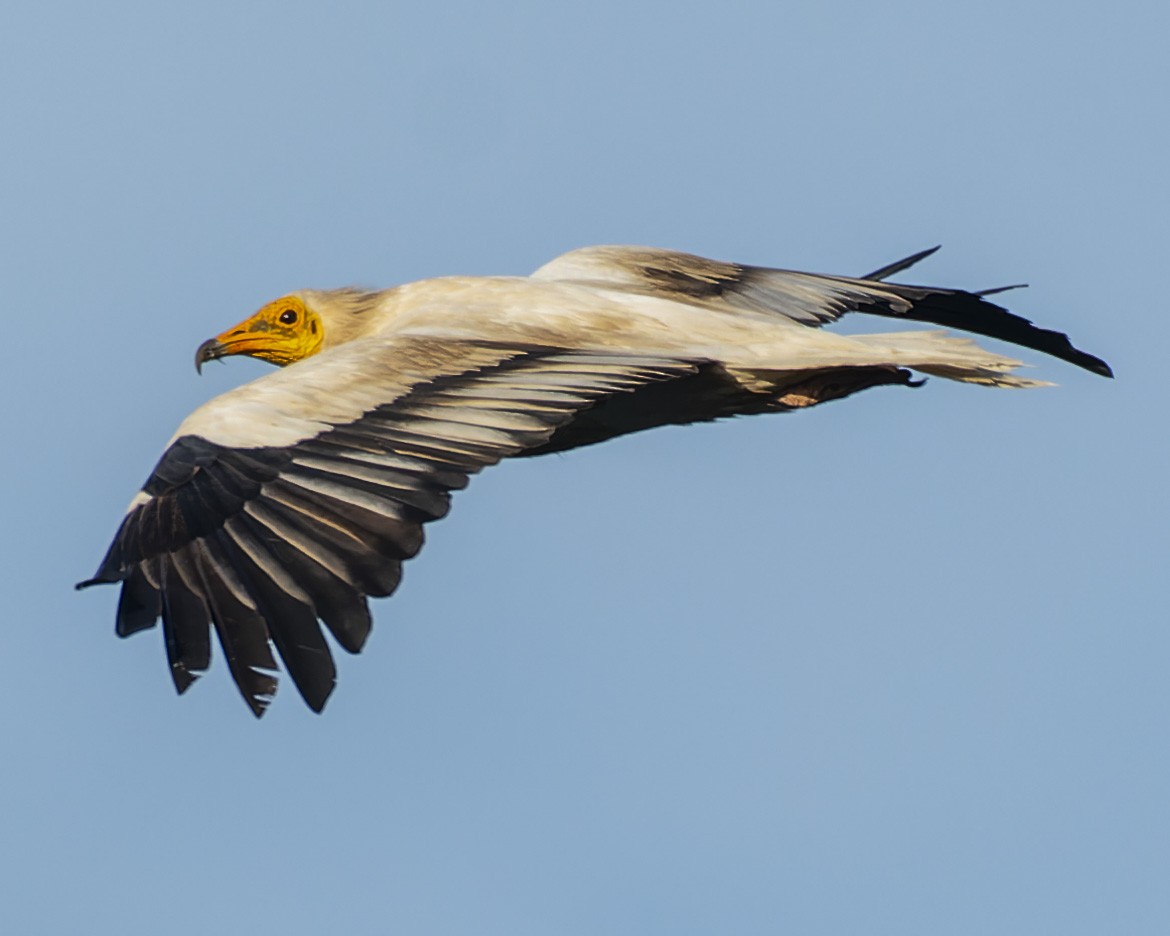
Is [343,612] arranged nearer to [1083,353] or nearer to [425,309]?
[425,309]

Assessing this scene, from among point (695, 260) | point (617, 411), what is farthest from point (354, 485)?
point (695, 260)

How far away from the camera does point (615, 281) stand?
413 inches

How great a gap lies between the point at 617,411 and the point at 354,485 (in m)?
1.81

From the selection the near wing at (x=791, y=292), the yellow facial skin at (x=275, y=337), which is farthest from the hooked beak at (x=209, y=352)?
the near wing at (x=791, y=292)

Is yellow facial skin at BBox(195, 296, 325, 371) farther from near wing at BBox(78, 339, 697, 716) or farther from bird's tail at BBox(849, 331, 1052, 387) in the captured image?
bird's tail at BBox(849, 331, 1052, 387)

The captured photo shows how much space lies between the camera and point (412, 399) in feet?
27.3

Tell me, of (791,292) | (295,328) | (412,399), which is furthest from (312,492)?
(791,292)

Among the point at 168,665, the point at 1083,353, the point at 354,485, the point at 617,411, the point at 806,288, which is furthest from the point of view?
the point at 806,288

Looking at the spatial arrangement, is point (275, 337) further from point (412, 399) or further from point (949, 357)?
point (949, 357)

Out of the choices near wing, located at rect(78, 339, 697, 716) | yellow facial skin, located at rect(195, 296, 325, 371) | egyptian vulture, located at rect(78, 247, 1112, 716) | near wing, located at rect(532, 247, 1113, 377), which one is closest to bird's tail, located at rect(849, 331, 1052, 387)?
egyptian vulture, located at rect(78, 247, 1112, 716)

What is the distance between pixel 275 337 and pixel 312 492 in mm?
2972

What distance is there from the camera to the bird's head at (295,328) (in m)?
10.3

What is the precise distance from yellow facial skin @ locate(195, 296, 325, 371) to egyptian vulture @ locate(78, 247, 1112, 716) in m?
0.01

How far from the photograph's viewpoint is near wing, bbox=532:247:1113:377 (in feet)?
34.6
